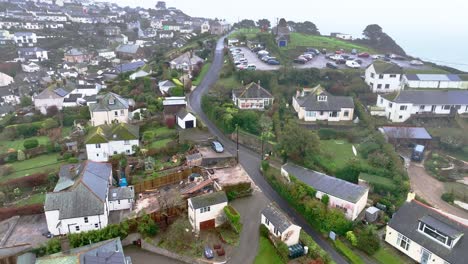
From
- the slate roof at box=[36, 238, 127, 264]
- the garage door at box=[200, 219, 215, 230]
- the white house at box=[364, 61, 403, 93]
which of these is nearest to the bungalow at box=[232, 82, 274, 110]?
the white house at box=[364, 61, 403, 93]

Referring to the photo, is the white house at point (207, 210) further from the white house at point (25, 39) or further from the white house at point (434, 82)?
the white house at point (25, 39)

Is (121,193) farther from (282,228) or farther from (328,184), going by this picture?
(328,184)

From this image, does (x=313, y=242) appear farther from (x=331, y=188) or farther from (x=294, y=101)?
(x=294, y=101)

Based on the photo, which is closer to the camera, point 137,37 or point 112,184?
point 112,184

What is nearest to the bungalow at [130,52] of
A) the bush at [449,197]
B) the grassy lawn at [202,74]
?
the grassy lawn at [202,74]

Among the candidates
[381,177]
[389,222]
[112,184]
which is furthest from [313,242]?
[112,184]

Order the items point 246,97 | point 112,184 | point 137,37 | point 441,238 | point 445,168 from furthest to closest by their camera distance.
A: point 137,37 → point 246,97 → point 445,168 → point 112,184 → point 441,238
